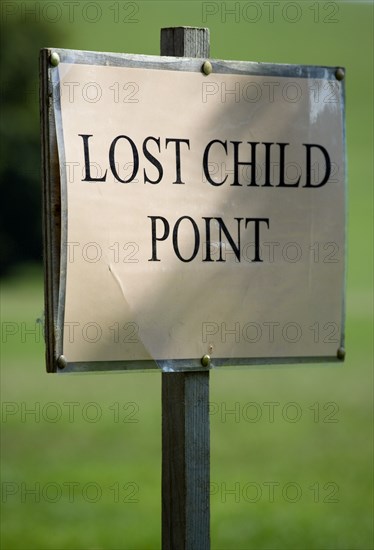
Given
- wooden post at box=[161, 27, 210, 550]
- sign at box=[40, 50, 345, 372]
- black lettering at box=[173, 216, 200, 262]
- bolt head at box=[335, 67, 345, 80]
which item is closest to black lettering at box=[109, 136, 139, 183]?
sign at box=[40, 50, 345, 372]

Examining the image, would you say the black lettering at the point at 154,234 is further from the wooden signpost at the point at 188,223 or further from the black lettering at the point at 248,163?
the black lettering at the point at 248,163

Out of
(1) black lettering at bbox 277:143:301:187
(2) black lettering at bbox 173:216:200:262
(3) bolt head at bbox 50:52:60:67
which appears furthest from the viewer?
(1) black lettering at bbox 277:143:301:187

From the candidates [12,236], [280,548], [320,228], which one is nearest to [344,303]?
[320,228]

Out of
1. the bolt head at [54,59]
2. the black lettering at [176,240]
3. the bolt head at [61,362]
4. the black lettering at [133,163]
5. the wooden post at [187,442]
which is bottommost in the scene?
the wooden post at [187,442]

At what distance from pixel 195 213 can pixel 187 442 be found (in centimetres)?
52

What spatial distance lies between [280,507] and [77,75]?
3092 millimetres

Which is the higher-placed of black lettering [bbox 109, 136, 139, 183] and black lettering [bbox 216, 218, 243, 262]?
black lettering [bbox 109, 136, 139, 183]

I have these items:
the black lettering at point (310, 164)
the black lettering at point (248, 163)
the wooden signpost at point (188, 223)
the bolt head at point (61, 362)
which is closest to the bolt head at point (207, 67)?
the wooden signpost at point (188, 223)

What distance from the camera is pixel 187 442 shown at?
226cm

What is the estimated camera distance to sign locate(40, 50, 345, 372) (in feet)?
7.06

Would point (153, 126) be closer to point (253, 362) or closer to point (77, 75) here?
point (77, 75)

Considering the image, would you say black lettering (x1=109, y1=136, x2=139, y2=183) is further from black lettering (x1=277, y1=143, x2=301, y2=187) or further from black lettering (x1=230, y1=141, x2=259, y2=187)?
black lettering (x1=277, y1=143, x2=301, y2=187)

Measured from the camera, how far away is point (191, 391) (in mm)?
2254

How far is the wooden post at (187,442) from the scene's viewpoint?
7.40ft
